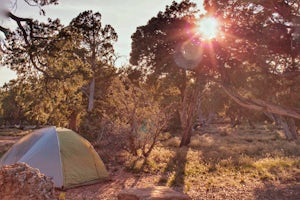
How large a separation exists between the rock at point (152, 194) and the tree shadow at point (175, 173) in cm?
266

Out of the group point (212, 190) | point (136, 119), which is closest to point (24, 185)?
point (212, 190)

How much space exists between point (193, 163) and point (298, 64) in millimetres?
6094

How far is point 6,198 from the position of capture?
16.0ft

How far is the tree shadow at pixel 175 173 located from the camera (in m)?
10.9

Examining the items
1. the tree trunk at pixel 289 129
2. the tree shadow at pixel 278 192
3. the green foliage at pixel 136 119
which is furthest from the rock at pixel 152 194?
the tree trunk at pixel 289 129

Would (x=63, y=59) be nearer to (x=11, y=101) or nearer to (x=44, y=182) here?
(x=44, y=182)

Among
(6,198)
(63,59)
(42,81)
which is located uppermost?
Result: (63,59)

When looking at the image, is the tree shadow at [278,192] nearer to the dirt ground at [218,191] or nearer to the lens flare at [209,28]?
the dirt ground at [218,191]

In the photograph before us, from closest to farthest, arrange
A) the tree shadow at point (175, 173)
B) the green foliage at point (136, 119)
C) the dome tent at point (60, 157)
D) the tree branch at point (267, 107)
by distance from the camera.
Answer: the dome tent at point (60, 157)
the tree shadow at point (175, 173)
the tree branch at point (267, 107)
the green foliage at point (136, 119)

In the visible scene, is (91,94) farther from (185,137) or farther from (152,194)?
(152,194)

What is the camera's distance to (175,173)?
12.3m

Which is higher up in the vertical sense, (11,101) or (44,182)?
(11,101)

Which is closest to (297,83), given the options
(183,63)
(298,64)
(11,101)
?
(298,64)

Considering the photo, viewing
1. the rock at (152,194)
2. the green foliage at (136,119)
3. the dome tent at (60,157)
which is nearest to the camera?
the rock at (152,194)
